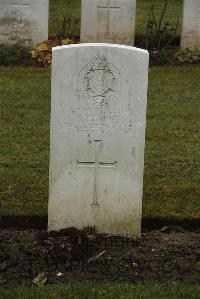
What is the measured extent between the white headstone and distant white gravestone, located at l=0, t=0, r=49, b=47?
2168mm

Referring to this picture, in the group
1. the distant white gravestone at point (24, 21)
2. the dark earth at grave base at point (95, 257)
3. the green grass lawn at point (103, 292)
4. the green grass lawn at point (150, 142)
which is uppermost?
the distant white gravestone at point (24, 21)

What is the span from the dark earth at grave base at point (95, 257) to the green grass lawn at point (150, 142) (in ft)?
1.87

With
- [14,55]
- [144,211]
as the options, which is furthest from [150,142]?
[14,55]

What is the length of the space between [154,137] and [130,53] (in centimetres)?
301

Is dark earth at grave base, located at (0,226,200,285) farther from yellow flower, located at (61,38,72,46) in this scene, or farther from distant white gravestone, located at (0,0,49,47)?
distant white gravestone, located at (0,0,49,47)

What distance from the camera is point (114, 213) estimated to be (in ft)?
18.5

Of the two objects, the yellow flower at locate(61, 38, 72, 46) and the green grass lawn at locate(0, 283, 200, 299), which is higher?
the yellow flower at locate(61, 38, 72, 46)

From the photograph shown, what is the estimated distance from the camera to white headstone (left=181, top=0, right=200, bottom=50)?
1211 centimetres

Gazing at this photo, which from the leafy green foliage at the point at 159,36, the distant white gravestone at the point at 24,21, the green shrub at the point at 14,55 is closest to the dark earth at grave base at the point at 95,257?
the green shrub at the point at 14,55

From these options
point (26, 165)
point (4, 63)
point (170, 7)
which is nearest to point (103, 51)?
point (26, 165)

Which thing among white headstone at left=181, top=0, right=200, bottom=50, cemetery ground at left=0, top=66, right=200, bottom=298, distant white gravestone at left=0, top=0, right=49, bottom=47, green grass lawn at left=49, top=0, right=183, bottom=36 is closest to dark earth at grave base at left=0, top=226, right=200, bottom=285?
cemetery ground at left=0, top=66, right=200, bottom=298

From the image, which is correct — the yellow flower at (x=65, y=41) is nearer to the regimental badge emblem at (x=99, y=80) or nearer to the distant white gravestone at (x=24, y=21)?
the distant white gravestone at (x=24, y=21)

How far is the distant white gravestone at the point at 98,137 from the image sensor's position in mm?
5410

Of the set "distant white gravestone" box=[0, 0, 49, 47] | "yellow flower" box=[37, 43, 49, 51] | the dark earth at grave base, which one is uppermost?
"distant white gravestone" box=[0, 0, 49, 47]
